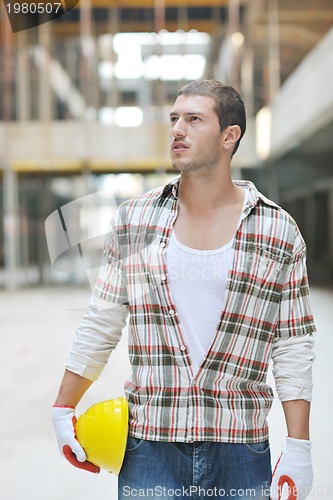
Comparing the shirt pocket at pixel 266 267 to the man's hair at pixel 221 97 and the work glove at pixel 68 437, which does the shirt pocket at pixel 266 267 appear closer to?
the man's hair at pixel 221 97

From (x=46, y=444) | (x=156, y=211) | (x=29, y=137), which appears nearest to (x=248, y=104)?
(x=29, y=137)

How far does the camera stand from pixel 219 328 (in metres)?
1.53

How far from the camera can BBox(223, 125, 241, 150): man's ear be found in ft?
5.36

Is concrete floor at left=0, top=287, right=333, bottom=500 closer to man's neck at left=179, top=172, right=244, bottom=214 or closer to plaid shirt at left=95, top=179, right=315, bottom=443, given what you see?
plaid shirt at left=95, top=179, right=315, bottom=443

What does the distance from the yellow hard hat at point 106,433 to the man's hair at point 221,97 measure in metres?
0.72

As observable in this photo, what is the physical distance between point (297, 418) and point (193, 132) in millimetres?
712

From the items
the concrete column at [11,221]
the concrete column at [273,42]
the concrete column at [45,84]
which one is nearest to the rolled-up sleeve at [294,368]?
the concrete column at [273,42]

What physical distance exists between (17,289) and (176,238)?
12.8 meters

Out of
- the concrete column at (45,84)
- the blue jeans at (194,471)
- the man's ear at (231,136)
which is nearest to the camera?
the blue jeans at (194,471)

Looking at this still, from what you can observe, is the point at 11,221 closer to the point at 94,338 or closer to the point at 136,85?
the point at 136,85

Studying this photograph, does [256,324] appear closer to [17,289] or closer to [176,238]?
[176,238]

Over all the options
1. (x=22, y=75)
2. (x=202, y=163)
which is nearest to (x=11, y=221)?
(x=22, y=75)

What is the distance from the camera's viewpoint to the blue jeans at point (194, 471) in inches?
60.0

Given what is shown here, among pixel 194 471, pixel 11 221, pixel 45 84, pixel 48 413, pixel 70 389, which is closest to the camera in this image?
pixel 194 471
